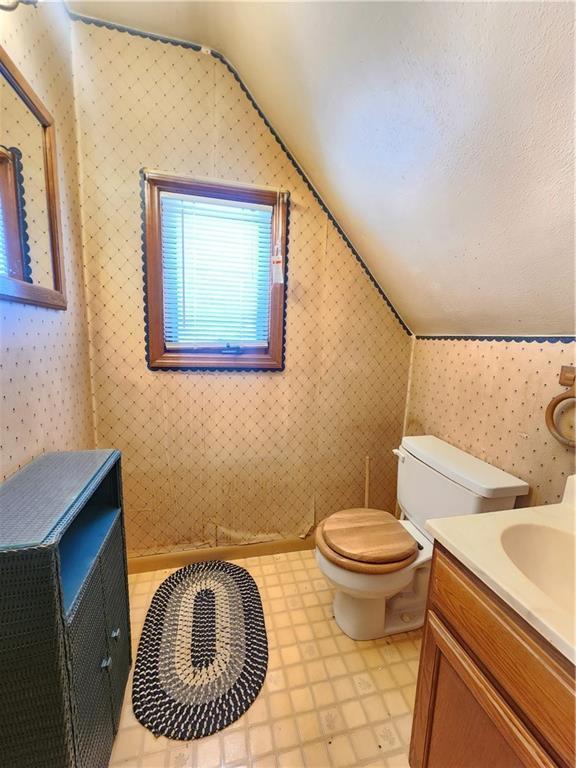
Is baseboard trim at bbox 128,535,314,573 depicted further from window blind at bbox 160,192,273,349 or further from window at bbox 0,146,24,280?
window at bbox 0,146,24,280

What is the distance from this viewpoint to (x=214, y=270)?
1649 mm

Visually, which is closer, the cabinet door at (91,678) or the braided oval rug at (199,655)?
the cabinet door at (91,678)

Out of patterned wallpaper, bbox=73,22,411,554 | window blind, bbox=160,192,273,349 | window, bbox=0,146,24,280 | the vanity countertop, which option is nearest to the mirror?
window, bbox=0,146,24,280

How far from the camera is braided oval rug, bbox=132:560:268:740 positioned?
3.83 ft

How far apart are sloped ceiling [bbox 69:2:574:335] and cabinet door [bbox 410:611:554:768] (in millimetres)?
1042

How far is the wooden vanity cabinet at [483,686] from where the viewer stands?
0.56m

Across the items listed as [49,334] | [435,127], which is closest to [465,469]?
[435,127]

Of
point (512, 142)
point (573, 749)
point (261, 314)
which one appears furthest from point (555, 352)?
point (261, 314)

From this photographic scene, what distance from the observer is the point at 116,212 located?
1.50 meters

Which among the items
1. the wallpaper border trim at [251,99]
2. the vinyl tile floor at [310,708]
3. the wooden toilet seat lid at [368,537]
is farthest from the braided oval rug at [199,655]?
the wallpaper border trim at [251,99]

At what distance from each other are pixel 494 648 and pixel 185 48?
91.1 inches

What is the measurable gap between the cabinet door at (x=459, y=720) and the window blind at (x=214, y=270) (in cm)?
139

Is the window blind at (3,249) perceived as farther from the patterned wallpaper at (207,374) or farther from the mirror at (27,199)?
the patterned wallpaper at (207,374)

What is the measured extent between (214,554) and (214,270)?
5.06 ft
